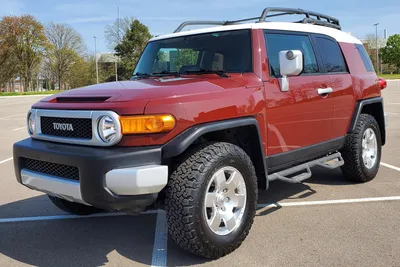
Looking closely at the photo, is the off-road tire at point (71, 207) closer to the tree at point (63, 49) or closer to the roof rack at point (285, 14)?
the roof rack at point (285, 14)

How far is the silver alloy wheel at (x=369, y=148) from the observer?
5616mm

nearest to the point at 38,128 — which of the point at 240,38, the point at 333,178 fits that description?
the point at 240,38

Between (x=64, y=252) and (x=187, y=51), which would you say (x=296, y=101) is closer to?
(x=187, y=51)

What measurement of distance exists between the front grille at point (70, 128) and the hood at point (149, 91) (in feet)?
0.59

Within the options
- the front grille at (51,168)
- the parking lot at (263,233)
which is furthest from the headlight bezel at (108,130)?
the parking lot at (263,233)

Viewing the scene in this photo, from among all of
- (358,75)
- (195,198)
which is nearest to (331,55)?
(358,75)

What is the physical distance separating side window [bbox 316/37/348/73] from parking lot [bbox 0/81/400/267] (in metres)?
1.57

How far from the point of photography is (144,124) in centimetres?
304

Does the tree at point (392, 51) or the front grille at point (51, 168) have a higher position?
the tree at point (392, 51)

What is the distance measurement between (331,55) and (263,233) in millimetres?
2464

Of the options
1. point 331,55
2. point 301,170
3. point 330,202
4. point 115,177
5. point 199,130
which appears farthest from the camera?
point 331,55

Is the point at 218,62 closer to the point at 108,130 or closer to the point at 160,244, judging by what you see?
the point at 108,130

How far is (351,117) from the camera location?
530cm

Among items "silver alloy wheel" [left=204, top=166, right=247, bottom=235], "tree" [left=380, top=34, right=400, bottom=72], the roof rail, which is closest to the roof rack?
the roof rail
